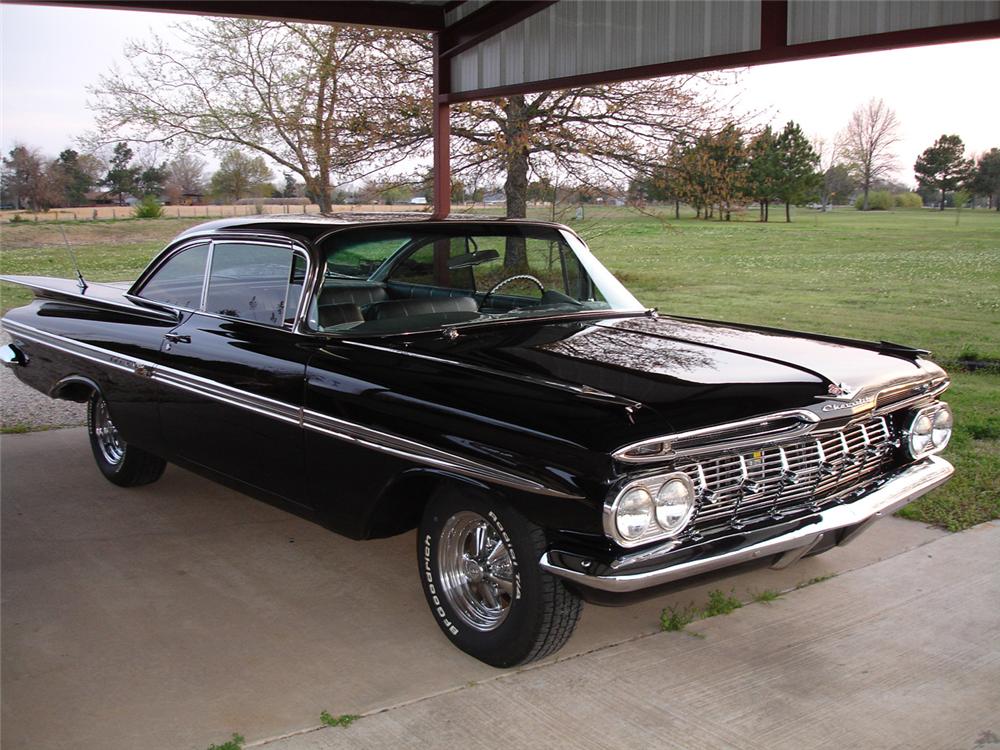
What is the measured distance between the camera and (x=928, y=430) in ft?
13.9

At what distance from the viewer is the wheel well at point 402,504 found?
380cm

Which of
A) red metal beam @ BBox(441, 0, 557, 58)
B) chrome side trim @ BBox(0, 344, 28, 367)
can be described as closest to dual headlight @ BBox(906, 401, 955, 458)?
chrome side trim @ BBox(0, 344, 28, 367)

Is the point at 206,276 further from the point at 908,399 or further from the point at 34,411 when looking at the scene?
the point at 34,411

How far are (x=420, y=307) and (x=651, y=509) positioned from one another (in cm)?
178

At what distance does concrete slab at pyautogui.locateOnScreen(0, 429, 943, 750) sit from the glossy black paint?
1.41 ft

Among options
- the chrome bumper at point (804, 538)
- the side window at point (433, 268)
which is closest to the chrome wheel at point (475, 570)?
the chrome bumper at point (804, 538)

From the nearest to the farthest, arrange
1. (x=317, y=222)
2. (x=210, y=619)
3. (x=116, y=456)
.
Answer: (x=210, y=619)
(x=317, y=222)
(x=116, y=456)

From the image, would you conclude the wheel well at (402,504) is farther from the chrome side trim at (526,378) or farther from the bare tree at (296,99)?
the bare tree at (296,99)

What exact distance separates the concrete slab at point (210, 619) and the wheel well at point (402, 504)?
1.35 ft

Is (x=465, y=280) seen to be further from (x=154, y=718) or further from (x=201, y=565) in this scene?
(x=154, y=718)

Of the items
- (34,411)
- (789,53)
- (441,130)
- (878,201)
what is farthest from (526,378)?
(878,201)

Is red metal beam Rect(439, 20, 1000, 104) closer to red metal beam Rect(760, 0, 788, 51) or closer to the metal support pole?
red metal beam Rect(760, 0, 788, 51)

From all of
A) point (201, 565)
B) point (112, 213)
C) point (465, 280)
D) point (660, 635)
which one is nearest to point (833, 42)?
point (465, 280)

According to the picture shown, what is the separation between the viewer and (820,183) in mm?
46219
